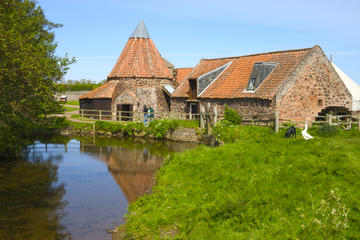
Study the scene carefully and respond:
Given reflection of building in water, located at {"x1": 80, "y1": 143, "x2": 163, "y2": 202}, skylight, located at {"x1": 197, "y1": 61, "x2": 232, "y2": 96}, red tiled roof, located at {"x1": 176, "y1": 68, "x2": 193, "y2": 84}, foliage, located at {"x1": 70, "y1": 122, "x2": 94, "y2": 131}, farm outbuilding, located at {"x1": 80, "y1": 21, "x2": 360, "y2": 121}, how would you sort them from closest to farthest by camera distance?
reflection of building in water, located at {"x1": 80, "y1": 143, "x2": 163, "y2": 202} → farm outbuilding, located at {"x1": 80, "y1": 21, "x2": 360, "y2": 121} → foliage, located at {"x1": 70, "y1": 122, "x2": 94, "y2": 131} → skylight, located at {"x1": 197, "y1": 61, "x2": 232, "y2": 96} → red tiled roof, located at {"x1": 176, "y1": 68, "x2": 193, "y2": 84}

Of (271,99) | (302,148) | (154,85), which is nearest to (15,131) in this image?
(302,148)

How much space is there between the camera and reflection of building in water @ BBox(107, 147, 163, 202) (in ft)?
44.3

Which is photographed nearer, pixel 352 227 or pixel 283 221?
pixel 352 227

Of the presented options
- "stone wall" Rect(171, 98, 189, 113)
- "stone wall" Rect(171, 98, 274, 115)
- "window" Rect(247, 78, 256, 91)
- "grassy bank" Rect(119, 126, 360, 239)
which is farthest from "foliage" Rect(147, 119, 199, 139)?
"grassy bank" Rect(119, 126, 360, 239)

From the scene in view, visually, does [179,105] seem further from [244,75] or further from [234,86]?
[244,75]

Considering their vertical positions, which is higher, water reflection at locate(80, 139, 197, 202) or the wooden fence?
Result: the wooden fence

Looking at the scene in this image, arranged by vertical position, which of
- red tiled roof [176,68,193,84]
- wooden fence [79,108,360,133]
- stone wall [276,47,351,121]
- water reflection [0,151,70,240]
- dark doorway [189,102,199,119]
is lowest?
water reflection [0,151,70,240]

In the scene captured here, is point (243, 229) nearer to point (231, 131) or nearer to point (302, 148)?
point (302, 148)

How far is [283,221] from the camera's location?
7.50 m

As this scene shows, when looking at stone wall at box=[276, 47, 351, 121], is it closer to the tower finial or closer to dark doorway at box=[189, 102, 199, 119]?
dark doorway at box=[189, 102, 199, 119]

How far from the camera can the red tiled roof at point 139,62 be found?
121 ft

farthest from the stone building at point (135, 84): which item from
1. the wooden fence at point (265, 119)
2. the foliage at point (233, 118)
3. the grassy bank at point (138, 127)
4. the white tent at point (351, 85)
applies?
the white tent at point (351, 85)

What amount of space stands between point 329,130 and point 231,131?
5.38 m

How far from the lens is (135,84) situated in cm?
3666
